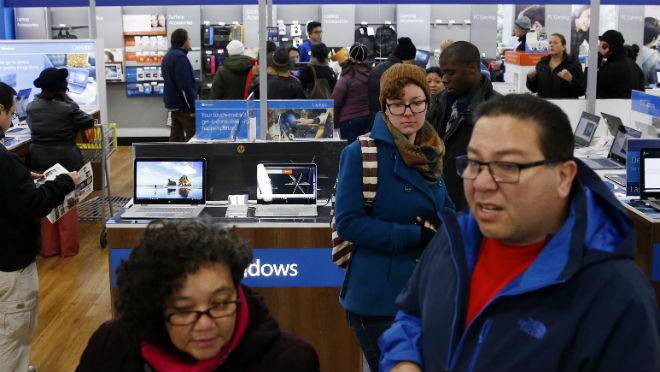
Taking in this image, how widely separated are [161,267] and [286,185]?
290cm

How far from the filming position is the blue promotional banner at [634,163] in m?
4.91

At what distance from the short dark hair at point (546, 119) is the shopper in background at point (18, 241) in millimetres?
2613

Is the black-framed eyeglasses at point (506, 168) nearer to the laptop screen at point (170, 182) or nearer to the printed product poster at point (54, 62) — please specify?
the laptop screen at point (170, 182)

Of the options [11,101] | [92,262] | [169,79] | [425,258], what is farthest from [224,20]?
[425,258]

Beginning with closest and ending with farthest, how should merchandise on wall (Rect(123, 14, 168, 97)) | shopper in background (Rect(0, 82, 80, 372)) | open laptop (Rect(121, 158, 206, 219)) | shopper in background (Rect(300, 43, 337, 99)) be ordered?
shopper in background (Rect(0, 82, 80, 372)), open laptop (Rect(121, 158, 206, 219)), shopper in background (Rect(300, 43, 337, 99)), merchandise on wall (Rect(123, 14, 168, 97))

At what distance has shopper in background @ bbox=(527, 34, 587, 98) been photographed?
7684 mm

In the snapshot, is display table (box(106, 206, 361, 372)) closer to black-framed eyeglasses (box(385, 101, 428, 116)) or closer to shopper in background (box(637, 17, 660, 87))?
black-framed eyeglasses (box(385, 101, 428, 116))

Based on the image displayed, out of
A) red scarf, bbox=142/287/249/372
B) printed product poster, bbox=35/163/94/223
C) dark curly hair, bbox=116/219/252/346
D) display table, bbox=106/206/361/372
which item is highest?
dark curly hair, bbox=116/219/252/346

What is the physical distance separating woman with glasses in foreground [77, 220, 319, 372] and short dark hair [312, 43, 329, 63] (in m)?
7.20

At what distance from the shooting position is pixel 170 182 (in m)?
4.48

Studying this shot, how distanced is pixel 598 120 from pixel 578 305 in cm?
526

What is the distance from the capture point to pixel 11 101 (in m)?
4.17

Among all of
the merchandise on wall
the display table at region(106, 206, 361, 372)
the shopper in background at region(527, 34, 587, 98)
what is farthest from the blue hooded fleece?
the merchandise on wall

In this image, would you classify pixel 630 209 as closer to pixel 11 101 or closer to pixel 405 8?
pixel 11 101
